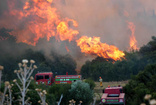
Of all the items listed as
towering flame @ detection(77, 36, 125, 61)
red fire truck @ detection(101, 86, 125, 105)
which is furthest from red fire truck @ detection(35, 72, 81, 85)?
red fire truck @ detection(101, 86, 125, 105)

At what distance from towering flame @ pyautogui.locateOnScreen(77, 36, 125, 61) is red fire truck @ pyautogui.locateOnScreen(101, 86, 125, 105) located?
20.1 metres

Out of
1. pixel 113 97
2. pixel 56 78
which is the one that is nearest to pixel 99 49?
pixel 56 78

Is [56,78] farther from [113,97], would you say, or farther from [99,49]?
[113,97]

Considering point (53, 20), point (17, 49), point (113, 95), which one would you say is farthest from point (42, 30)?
point (113, 95)

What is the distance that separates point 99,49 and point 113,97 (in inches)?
934

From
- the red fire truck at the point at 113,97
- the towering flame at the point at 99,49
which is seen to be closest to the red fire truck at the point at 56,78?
the towering flame at the point at 99,49

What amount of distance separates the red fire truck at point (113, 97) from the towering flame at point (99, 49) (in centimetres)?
2006

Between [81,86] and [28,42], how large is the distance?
32966 mm

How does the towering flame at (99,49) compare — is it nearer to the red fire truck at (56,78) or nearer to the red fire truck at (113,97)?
the red fire truck at (56,78)

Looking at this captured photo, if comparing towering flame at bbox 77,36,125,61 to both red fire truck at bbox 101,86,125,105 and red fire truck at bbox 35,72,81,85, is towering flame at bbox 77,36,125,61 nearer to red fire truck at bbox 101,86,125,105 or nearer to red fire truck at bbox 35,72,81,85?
red fire truck at bbox 35,72,81,85

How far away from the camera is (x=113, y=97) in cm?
1858

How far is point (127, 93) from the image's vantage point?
22453 millimetres

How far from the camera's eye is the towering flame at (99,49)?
40.2 m

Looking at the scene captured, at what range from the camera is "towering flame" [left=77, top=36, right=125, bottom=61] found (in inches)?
1582
